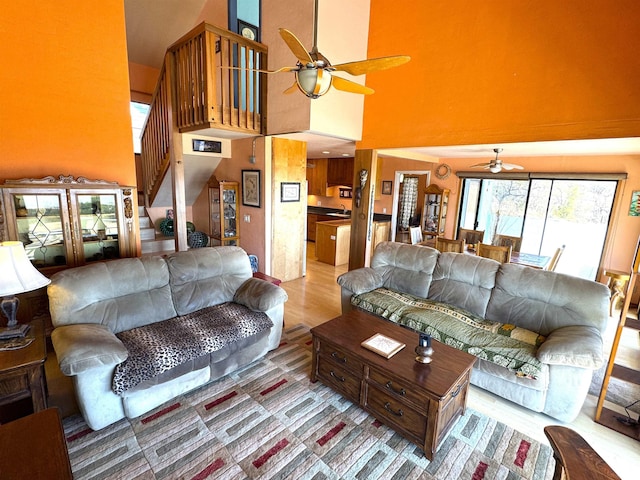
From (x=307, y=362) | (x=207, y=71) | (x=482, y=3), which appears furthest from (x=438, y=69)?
(x=307, y=362)

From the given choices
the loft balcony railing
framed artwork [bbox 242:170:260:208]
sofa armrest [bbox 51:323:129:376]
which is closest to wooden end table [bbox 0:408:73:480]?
sofa armrest [bbox 51:323:129:376]

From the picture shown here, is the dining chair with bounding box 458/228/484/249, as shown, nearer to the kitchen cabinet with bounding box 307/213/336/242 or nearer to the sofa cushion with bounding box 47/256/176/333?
the kitchen cabinet with bounding box 307/213/336/242

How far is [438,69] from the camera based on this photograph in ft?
12.9

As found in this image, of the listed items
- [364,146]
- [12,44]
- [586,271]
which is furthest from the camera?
[586,271]

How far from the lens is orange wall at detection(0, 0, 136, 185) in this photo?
106 inches

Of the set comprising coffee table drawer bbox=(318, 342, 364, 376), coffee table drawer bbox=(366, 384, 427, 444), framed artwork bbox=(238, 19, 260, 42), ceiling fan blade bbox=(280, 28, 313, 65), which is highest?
framed artwork bbox=(238, 19, 260, 42)

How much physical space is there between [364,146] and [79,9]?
3.56 m

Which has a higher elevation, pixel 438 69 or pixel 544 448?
pixel 438 69

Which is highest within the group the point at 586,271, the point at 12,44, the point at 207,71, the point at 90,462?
the point at 207,71

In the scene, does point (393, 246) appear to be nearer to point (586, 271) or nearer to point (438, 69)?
point (438, 69)

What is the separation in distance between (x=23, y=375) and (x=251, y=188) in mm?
3663

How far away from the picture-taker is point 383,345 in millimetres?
2404

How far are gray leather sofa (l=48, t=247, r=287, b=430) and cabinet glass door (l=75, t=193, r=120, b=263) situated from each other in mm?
586

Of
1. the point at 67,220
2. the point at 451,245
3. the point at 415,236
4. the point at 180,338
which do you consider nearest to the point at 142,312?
the point at 180,338
